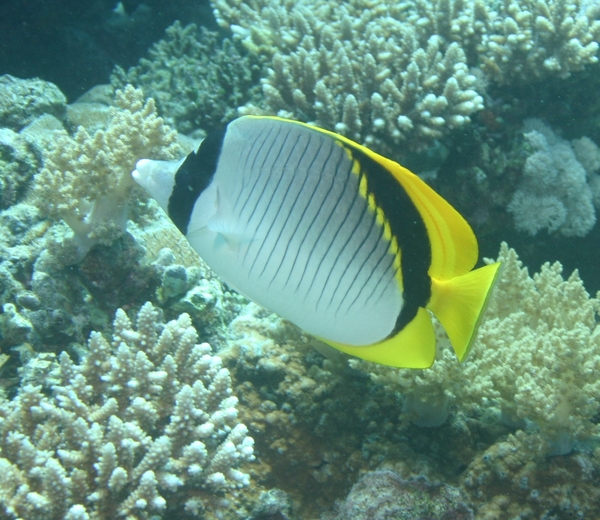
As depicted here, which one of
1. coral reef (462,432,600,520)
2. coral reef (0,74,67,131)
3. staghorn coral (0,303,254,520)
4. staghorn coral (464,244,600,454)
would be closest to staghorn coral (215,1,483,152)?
staghorn coral (464,244,600,454)

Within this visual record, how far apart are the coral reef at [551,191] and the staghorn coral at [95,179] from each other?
125 inches

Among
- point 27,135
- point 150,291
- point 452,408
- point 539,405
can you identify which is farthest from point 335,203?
point 27,135

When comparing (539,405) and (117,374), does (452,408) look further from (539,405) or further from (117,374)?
(117,374)

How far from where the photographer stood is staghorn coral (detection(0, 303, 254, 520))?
1982mm

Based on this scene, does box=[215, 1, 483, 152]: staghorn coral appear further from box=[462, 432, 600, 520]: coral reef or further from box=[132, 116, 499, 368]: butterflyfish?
box=[132, 116, 499, 368]: butterflyfish

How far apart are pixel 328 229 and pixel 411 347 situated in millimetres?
424

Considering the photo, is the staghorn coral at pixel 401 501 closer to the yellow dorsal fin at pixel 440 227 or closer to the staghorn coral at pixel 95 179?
the yellow dorsal fin at pixel 440 227

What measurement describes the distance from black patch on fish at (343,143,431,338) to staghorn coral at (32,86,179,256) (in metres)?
1.99

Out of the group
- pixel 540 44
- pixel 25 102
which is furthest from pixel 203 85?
pixel 540 44

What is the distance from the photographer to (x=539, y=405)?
2162 mm

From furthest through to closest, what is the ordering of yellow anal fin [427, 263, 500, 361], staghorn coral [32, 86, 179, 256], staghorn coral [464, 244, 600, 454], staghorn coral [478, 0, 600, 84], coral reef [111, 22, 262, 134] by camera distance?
1. coral reef [111, 22, 262, 134]
2. staghorn coral [478, 0, 600, 84]
3. staghorn coral [32, 86, 179, 256]
4. staghorn coral [464, 244, 600, 454]
5. yellow anal fin [427, 263, 500, 361]

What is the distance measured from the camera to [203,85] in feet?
18.9

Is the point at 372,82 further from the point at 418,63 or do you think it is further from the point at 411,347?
the point at 411,347

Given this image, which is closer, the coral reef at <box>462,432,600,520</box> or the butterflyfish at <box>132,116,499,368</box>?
the butterflyfish at <box>132,116,499,368</box>
